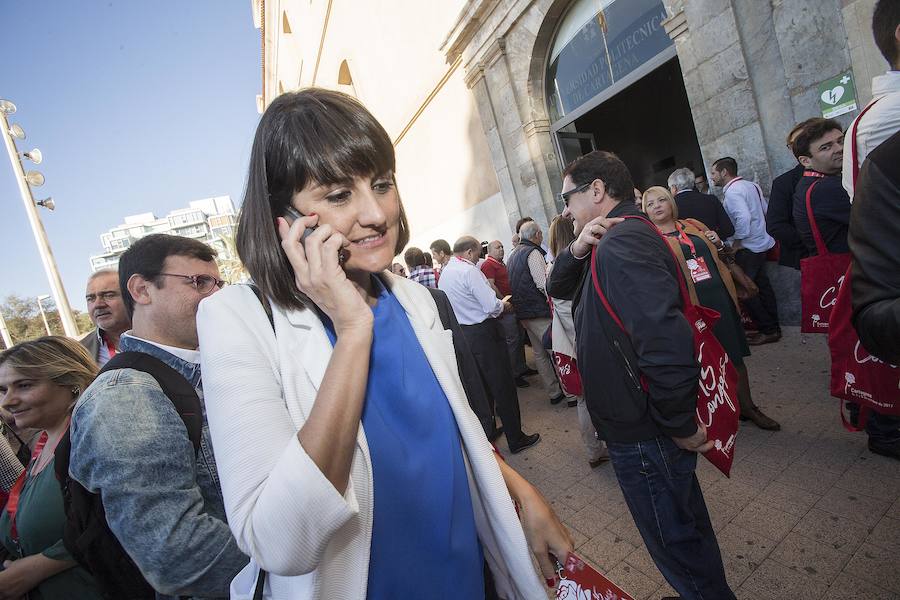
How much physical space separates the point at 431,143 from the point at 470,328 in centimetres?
807

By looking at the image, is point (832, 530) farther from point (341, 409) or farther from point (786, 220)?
point (786, 220)

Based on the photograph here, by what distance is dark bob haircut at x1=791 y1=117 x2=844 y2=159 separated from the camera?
127 inches

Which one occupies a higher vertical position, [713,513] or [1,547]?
[1,547]

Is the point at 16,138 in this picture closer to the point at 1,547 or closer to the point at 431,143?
the point at 431,143

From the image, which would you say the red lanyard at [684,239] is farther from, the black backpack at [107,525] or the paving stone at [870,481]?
the black backpack at [107,525]

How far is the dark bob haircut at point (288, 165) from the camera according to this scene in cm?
108

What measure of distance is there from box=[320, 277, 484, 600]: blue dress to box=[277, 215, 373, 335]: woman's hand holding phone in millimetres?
173

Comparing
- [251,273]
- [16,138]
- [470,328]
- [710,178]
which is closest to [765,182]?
[710,178]

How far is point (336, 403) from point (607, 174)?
6.46ft

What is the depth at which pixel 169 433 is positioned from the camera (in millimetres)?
1254

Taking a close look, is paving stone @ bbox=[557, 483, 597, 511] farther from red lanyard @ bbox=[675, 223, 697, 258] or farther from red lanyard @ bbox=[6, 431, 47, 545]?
red lanyard @ bbox=[6, 431, 47, 545]

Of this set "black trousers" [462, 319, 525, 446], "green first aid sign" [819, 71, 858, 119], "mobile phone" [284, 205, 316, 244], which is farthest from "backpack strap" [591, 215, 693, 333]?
"green first aid sign" [819, 71, 858, 119]

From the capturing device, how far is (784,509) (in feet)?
8.75

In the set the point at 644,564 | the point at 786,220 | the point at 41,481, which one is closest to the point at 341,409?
the point at 41,481
